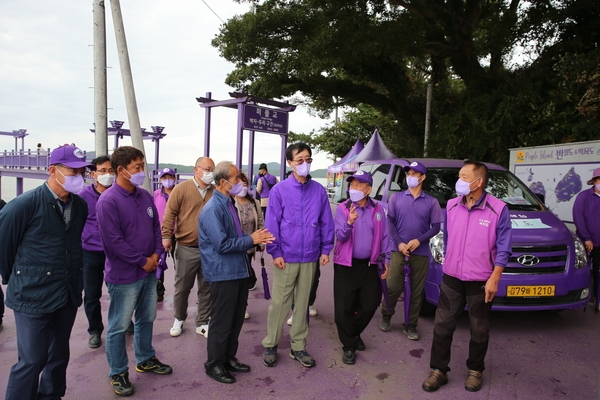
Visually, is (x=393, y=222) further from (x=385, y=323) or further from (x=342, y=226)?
(x=385, y=323)

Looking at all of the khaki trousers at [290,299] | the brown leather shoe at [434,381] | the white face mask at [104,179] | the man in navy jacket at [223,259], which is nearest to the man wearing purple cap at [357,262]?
the khaki trousers at [290,299]

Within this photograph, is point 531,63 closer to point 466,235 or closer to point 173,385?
point 466,235

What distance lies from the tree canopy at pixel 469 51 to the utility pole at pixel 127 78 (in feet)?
14.8

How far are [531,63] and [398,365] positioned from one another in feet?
33.8

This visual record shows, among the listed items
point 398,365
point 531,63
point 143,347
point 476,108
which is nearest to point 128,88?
point 143,347

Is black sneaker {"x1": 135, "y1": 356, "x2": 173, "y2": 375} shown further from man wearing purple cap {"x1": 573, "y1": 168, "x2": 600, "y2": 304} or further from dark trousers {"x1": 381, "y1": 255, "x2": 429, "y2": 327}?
man wearing purple cap {"x1": 573, "y1": 168, "x2": 600, "y2": 304}

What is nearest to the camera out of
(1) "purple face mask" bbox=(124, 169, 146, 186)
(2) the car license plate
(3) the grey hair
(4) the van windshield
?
(1) "purple face mask" bbox=(124, 169, 146, 186)

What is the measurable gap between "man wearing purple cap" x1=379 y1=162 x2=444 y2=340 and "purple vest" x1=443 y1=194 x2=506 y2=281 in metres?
0.90

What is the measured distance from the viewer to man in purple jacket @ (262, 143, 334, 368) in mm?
3652

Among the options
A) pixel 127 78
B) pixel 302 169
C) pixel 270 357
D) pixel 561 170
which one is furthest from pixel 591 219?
pixel 127 78

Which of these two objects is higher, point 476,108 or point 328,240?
point 476,108

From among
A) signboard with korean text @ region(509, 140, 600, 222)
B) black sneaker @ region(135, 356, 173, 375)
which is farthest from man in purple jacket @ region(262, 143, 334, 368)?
signboard with korean text @ region(509, 140, 600, 222)

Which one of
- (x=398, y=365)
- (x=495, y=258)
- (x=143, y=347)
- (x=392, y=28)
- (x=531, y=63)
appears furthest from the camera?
(x=531, y=63)

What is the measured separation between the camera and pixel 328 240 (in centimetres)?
379
